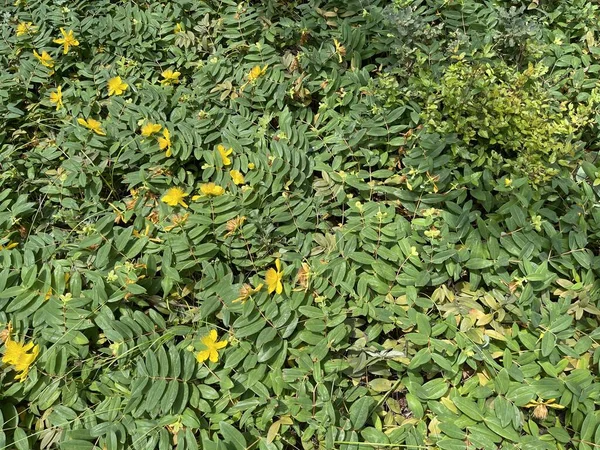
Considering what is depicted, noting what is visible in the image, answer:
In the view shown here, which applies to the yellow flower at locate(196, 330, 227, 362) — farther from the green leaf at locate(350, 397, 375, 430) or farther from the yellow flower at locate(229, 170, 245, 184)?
the yellow flower at locate(229, 170, 245, 184)

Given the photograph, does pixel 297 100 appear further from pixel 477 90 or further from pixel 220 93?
pixel 477 90

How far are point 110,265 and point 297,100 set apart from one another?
4.14 feet

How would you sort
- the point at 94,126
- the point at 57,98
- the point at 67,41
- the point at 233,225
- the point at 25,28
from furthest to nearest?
the point at 25,28, the point at 67,41, the point at 57,98, the point at 94,126, the point at 233,225

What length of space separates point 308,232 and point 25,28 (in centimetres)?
227

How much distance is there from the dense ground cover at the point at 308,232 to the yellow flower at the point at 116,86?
0.04 ft

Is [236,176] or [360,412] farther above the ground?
[236,176]

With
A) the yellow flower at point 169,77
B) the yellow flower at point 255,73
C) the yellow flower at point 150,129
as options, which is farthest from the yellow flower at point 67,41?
the yellow flower at point 255,73

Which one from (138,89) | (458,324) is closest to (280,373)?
(458,324)

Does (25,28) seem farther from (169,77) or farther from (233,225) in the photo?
(233,225)

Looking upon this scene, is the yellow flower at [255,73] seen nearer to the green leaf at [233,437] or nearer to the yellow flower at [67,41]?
the yellow flower at [67,41]

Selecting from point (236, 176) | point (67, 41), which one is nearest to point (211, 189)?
point (236, 176)

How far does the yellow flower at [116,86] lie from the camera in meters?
2.67

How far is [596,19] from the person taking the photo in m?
2.71

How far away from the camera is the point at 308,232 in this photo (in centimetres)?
223
